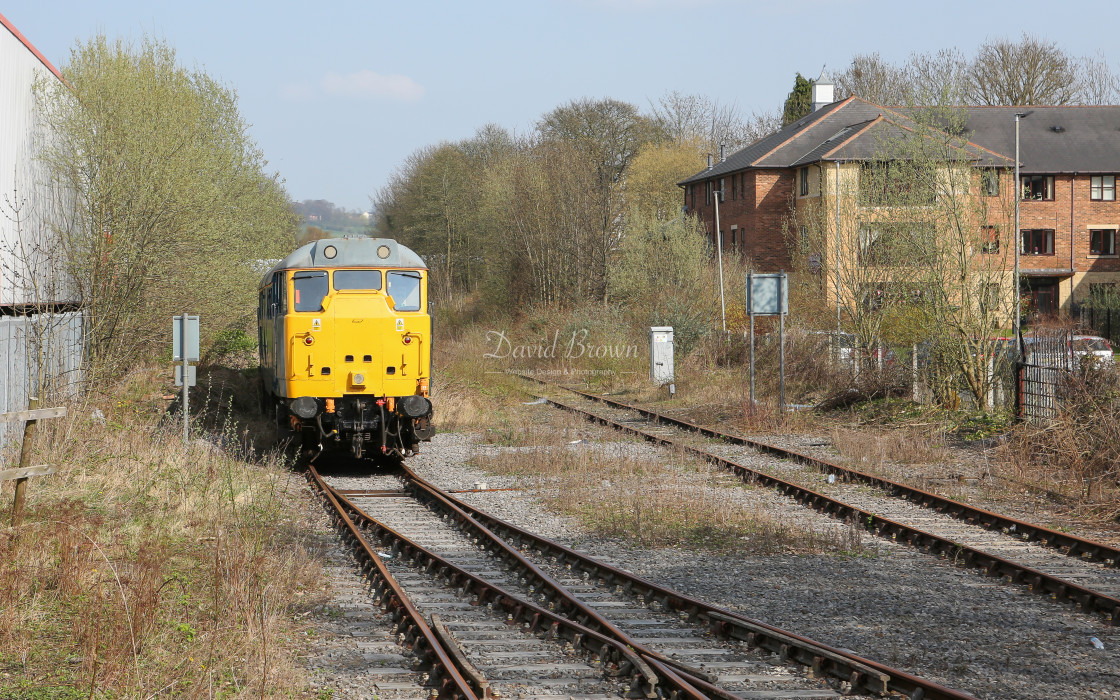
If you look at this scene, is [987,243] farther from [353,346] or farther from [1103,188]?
[1103,188]

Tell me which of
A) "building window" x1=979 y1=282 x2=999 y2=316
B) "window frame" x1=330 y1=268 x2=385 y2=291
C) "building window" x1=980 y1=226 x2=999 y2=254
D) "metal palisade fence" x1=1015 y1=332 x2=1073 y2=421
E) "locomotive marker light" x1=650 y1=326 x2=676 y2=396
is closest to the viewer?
"window frame" x1=330 y1=268 x2=385 y2=291

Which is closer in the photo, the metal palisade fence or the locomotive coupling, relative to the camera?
the locomotive coupling

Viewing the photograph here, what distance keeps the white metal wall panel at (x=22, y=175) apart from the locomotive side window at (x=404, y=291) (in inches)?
346

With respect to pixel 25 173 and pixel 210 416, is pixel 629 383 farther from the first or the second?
pixel 25 173

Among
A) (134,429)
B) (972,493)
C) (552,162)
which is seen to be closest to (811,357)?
(972,493)

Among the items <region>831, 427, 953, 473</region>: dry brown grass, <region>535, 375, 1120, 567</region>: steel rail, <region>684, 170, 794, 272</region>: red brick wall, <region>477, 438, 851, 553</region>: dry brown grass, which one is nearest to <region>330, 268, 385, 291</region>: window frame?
<region>477, 438, 851, 553</region>: dry brown grass

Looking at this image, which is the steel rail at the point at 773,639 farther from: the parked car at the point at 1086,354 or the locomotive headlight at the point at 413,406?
the parked car at the point at 1086,354

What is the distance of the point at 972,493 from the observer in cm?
1310

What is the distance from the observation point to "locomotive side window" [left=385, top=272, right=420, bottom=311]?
15.5 m

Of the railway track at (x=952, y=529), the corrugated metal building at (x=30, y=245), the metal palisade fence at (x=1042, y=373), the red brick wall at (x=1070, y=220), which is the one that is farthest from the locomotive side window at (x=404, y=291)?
the red brick wall at (x=1070, y=220)

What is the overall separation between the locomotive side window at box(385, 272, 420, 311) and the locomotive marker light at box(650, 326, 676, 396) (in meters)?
12.7

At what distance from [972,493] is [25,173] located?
20792 mm

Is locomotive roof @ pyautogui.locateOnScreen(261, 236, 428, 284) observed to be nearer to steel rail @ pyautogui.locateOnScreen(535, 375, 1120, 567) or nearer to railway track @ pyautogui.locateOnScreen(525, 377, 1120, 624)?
railway track @ pyautogui.locateOnScreen(525, 377, 1120, 624)

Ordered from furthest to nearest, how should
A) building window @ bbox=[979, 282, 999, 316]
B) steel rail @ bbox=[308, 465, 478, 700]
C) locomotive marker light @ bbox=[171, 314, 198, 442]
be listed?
A: building window @ bbox=[979, 282, 999, 316] → locomotive marker light @ bbox=[171, 314, 198, 442] → steel rail @ bbox=[308, 465, 478, 700]
